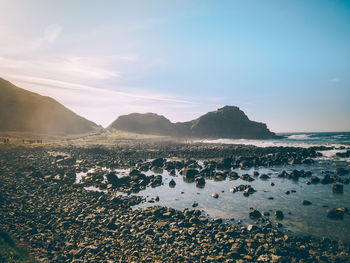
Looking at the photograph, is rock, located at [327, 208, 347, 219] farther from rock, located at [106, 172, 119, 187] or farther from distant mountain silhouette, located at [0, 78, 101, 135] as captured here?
distant mountain silhouette, located at [0, 78, 101, 135]

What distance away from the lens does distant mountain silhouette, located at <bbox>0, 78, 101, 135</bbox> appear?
133 metres

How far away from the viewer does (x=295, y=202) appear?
16.1m

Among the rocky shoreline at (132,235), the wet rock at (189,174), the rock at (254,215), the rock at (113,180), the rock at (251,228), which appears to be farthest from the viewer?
the wet rock at (189,174)

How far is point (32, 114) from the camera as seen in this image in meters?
149

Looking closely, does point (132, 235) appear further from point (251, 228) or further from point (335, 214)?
point (335, 214)

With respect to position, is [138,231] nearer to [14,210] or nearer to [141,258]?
[141,258]

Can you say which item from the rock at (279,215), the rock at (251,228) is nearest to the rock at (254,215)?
the rock at (279,215)

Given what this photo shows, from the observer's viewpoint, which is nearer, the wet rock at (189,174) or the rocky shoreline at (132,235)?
the rocky shoreline at (132,235)

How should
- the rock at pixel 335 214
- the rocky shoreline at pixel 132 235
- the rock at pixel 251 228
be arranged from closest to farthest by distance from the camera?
1. the rocky shoreline at pixel 132 235
2. the rock at pixel 251 228
3. the rock at pixel 335 214

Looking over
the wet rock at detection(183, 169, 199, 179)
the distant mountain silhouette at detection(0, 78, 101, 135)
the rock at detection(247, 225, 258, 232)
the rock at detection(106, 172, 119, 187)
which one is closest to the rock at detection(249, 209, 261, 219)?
the rock at detection(247, 225, 258, 232)

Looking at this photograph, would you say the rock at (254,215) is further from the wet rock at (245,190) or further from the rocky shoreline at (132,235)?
the wet rock at (245,190)

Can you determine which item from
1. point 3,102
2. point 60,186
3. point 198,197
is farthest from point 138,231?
point 3,102

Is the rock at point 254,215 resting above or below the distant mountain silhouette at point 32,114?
below

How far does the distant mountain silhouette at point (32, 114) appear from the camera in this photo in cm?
13312
